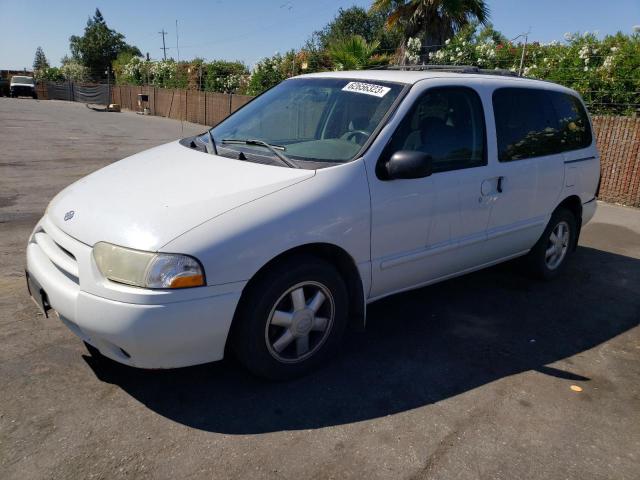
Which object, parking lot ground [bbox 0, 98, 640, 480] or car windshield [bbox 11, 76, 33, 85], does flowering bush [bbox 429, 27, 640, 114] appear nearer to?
parking lot ground [bbox 0, 98, 640, 480]

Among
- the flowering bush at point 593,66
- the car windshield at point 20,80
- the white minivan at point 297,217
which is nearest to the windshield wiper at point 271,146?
the white minivan at point 297,217

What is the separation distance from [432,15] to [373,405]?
1596cm

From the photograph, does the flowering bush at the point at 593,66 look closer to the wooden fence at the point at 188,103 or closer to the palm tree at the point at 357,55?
the palm tree at the point at 357,55

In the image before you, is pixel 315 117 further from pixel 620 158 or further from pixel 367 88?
pixel 620 158

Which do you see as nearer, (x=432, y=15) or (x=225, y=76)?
(x=432, y=15)

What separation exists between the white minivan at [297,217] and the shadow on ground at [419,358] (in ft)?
0.75

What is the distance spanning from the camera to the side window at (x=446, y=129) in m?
3.64

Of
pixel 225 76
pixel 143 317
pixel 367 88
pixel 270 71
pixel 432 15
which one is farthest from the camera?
pixel 225 76

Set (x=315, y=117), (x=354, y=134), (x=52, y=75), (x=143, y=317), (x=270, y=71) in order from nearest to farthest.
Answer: (x=143, y=317) → (x=354, y=134) → (x=315, y=117) → (x=270, y=71) → (x=52, y=75)

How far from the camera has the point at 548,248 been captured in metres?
5.16

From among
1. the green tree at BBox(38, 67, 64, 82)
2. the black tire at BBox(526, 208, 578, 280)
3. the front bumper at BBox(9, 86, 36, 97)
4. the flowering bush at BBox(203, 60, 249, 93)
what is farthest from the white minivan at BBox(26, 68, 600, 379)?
the green tree at BBox(38, 67, 64, 82)

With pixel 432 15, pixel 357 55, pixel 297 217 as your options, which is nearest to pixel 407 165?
pixel 297 217

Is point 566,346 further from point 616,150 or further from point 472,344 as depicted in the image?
point 616,150

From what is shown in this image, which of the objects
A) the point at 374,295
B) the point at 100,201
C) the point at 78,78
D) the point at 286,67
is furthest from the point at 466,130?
the point at 78,78
